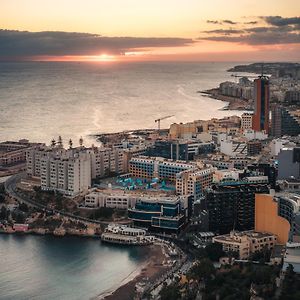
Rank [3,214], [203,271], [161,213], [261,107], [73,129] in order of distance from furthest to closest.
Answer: [73,129], [261,107], [3,214], [161,213], [203,271]

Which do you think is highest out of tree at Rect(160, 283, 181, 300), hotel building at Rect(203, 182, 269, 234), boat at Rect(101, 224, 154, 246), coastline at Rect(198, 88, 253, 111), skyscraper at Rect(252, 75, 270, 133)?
skyscraper at Rect(252, 75, 270, 133)

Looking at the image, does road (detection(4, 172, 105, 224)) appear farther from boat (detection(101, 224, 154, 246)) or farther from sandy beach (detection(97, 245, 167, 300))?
sandy beach (detection(97, 245, 167, 300))

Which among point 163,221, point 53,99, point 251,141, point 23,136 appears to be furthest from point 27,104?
point 163,221

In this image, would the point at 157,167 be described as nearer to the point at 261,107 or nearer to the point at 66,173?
the point at 66,173

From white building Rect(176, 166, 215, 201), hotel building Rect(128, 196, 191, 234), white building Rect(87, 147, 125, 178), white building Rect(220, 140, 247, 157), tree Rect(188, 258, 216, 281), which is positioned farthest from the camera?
white building Rect(220, 140, 247, 157)

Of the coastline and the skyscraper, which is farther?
Result: the coastline

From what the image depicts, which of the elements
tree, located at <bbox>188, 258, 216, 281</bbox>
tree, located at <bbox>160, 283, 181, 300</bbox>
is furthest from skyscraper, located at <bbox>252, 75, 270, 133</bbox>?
tree, located at <bbox>160, 283, 181, 300</bbox>

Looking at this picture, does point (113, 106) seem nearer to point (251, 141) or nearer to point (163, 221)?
point (251, 141)

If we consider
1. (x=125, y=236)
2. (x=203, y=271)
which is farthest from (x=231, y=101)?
(x=203, y=271)
